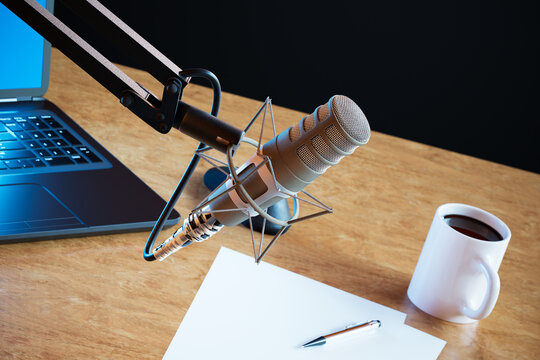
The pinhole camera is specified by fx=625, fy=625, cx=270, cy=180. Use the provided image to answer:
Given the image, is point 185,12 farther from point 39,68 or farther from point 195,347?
point 195,347

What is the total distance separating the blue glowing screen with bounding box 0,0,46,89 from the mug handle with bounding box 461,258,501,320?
2.40 ft

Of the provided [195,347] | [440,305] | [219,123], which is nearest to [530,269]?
[440,305]

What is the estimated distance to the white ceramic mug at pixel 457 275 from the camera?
755 millimetres

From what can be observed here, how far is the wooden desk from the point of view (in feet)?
2.18

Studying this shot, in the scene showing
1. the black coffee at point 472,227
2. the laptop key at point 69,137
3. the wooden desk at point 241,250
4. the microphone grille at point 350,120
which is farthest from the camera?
the laptop key at point 69,137

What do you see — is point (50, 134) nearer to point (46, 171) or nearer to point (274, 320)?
point (46, 171)

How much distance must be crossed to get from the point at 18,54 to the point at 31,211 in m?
0.34

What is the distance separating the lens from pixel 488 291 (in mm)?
747

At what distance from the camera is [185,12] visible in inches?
115

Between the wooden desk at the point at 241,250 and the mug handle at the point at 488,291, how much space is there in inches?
1.5

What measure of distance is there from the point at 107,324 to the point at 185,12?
8.01ft

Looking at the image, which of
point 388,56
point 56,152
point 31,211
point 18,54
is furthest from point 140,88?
point 388,56

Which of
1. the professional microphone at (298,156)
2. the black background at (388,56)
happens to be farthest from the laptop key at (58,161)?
the black background at (388,56)

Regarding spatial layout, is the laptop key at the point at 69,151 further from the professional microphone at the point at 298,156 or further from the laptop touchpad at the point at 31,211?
the professional microphone at the point at 298,156
